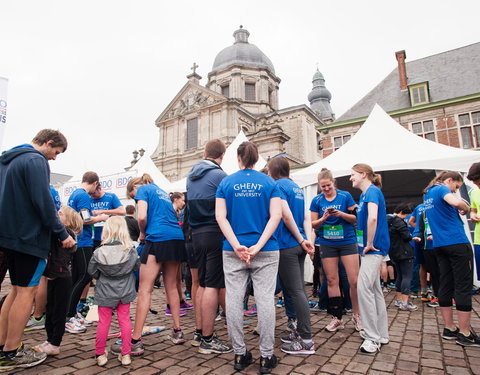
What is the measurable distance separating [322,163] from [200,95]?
89.6 feet

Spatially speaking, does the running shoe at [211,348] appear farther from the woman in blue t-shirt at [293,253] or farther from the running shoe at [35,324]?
the running shoe at [35,324]

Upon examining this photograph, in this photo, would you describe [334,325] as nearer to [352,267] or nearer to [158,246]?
[352,267]

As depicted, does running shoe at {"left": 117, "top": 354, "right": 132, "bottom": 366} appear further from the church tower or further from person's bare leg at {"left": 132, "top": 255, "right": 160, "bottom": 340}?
the church tower

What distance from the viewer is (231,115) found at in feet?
101

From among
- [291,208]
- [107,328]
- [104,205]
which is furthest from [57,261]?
[291,208]

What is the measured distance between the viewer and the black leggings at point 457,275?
3.24 meters

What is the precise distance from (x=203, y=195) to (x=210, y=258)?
0.68 m

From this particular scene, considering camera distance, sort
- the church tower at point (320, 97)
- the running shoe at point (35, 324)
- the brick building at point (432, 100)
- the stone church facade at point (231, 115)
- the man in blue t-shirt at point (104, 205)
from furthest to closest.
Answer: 1. the church tower at point (320, 97)
2. the stone church facade at point (231, 115)
3. the brick building at point (432, 100)
4. the man in blue t-shirt at point (104, 205)
5. the running shoe at point (35, 324)

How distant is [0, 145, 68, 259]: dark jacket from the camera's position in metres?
2.67

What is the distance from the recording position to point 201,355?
3004mm

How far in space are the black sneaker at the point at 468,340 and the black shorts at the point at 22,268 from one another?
4389mm

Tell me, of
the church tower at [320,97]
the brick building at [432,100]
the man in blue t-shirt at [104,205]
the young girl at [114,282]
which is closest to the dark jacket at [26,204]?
the young girl at [114,282]

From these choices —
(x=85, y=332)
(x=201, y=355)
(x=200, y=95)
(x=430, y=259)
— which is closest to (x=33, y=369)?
(x=85, y=332)

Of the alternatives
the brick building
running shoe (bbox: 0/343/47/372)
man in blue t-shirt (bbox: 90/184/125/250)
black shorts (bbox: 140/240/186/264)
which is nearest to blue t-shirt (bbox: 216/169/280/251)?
black shorts (bbox: 140/240/186/264)
